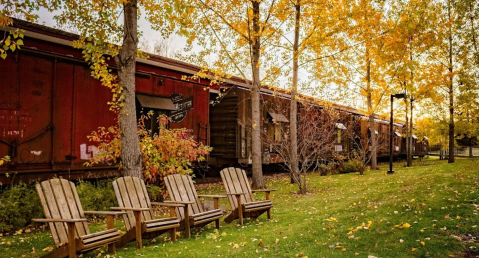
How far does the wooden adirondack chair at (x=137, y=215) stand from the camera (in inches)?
180

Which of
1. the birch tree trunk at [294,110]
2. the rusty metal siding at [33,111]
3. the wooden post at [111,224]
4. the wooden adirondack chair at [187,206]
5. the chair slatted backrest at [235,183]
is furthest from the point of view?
the birch tree trunk at [294,110]

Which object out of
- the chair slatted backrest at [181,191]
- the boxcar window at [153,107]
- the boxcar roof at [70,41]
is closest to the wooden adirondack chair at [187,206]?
the chair slatted backrest at [181,191]

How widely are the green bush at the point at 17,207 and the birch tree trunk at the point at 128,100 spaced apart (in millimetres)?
1583

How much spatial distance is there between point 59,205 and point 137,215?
902 mm

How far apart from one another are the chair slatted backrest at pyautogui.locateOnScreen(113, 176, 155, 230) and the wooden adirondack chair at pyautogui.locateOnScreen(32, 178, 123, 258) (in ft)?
1.19

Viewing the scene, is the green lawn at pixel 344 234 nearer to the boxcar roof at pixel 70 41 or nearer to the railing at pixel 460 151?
the boxcar roof at pixel 70 41

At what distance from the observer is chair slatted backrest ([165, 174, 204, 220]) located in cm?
543

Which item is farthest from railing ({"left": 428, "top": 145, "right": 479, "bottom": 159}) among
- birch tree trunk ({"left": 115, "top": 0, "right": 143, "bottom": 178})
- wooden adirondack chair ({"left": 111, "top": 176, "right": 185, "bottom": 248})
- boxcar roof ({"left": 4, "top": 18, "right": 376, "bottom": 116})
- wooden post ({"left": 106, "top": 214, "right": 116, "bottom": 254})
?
wooden post ({"left": 106, "top": 214, "right": 116, "bottom": 254})

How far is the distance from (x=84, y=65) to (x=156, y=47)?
14527mm

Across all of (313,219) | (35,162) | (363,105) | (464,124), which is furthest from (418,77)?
(35,162)

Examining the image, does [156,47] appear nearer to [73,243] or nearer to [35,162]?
[35,162]

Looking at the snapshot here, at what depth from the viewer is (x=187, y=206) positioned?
16.9 ft

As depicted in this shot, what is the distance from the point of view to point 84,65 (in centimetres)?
784

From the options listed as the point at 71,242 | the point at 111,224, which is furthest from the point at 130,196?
the point at 71,242
